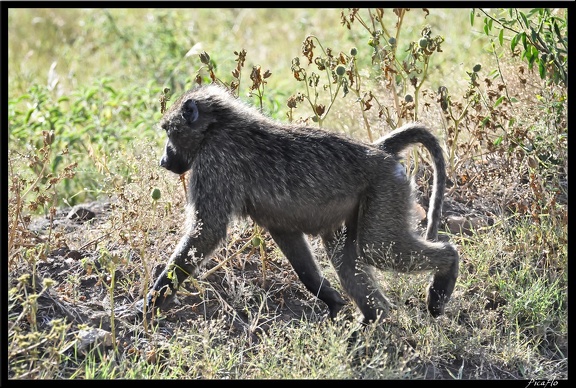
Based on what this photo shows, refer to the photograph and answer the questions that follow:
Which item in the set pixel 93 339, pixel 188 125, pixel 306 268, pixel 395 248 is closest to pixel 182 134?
pixel 188 125

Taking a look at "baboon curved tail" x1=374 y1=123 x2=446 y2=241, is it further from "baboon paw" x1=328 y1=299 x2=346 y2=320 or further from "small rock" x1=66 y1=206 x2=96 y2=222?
"small rock" x1=66 y1=206 x2=96 y2=222

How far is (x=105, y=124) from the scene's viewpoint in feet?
25.2

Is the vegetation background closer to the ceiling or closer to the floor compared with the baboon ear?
closer to the floor

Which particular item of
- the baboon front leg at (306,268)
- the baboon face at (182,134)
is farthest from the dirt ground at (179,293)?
the baboon face at (182,134)

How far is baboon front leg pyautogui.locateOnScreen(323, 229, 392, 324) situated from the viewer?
5.09 metres

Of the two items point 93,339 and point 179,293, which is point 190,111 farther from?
point 93,339

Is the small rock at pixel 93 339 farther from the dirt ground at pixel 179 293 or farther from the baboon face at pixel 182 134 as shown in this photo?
the baboon face at pixel 182 134

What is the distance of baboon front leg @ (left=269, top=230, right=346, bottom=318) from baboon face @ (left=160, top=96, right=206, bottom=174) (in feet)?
2.20

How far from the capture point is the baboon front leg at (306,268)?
5219mm

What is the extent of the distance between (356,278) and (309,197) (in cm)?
54

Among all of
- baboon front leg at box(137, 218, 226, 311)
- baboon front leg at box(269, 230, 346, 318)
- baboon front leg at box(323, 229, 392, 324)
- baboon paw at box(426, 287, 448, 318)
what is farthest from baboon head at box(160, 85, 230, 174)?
baboon paw at box(426, 287, 448, 318)

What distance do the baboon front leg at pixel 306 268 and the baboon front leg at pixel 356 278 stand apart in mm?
112

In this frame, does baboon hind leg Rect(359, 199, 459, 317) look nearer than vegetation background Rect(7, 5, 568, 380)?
No

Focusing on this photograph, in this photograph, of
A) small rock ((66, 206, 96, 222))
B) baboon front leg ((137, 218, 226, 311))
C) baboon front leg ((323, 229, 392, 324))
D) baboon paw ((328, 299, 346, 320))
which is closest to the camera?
baboon front leg ((137, 218, 226, 311))
